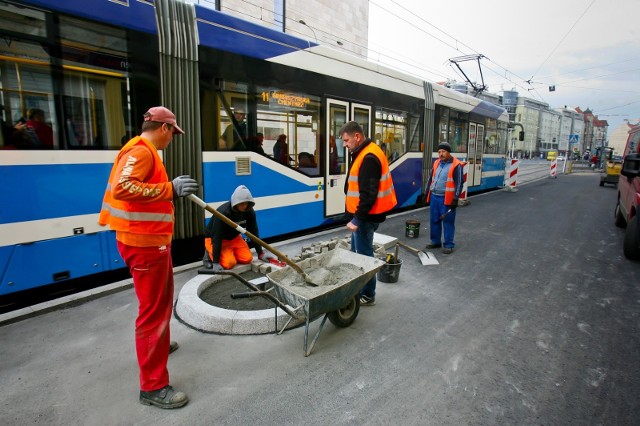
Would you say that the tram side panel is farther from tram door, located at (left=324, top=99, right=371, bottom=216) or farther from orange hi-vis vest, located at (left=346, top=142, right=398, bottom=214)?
tram door, located at (left=324, top=99, right=371, bottom=216)

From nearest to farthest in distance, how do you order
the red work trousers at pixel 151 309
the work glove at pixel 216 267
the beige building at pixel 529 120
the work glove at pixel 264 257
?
the red work trousers at pixel 151 309 → the work glove at pixel 216 267 → the work glove at pixel 264 257 → the beige building at pixel 529 120

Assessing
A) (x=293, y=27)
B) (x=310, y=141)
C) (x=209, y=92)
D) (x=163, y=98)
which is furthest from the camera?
(x=293, y=27)

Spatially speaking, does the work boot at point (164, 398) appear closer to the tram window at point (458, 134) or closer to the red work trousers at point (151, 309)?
the red work trousers at point (151, 309)

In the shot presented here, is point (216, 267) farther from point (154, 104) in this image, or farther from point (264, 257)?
point (154, 104)

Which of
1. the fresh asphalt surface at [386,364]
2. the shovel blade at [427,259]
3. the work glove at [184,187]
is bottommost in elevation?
the fresh asphalt surface at [386,364]

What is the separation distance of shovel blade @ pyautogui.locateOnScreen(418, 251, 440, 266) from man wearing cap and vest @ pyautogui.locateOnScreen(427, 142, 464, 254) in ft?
1.97

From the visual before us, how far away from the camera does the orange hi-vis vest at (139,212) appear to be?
8.19 ft

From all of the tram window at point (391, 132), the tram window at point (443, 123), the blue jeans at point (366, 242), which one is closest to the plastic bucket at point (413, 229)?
the tram window at point (391, 132)

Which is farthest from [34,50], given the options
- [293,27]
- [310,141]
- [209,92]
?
[293,27]

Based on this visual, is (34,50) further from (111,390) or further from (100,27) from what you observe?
(111,390)

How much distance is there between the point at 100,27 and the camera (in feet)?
13.8

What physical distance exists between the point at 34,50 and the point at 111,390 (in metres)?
3.45

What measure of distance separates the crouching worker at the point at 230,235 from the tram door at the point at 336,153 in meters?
2.41

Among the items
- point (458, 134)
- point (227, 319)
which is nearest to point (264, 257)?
point (227, 319)
